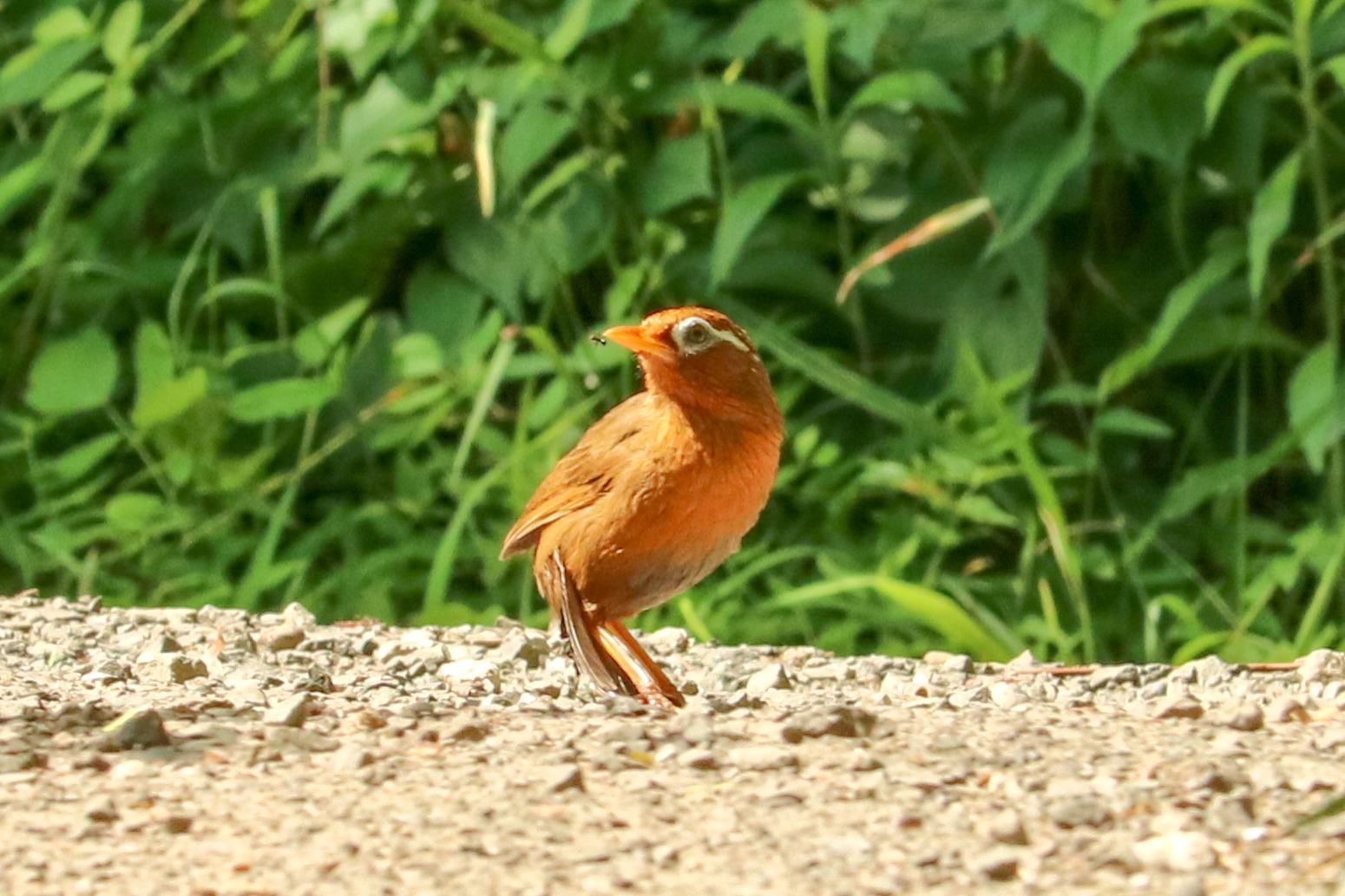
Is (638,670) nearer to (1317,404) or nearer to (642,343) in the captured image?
(642,343)

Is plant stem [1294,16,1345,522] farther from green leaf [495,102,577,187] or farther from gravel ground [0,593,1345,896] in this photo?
green leaf [495,102,577,187]

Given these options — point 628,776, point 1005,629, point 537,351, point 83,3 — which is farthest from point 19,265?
point 628,776

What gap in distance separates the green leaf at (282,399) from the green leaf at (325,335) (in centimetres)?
9

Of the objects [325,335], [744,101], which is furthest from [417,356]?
[744,101]

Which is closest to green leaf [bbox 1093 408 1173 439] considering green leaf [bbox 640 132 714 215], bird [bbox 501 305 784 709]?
green leaf [bbox 640 132 714 215]

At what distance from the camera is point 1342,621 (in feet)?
15.3

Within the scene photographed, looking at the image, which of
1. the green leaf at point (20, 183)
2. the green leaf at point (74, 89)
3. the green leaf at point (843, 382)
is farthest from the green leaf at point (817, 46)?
the green leaf at point (20, 183)

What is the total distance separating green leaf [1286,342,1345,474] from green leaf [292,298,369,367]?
2.50 m

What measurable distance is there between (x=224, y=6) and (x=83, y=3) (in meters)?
0.47

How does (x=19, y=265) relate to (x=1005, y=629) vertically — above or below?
above

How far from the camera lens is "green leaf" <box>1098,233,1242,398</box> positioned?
451cm

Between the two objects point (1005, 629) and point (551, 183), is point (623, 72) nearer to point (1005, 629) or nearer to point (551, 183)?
point (551, 183)

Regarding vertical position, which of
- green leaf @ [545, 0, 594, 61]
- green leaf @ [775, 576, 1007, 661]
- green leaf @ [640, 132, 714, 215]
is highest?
green leaf @ [545, 0, 594, 61]

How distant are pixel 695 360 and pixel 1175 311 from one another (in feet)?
5.65
